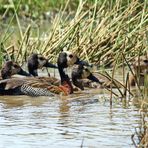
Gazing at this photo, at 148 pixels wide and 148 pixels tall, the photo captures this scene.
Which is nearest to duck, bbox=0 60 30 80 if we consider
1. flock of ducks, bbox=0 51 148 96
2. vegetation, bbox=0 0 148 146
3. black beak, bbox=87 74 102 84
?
flock of ducks, bbox=0 51 148 96

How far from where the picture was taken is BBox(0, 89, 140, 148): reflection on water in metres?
6.84

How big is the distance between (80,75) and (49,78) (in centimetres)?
57

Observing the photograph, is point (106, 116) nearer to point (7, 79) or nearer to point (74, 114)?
point (74, 114)

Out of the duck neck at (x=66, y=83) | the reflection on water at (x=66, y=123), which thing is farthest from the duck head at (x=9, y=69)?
the reflection on water at (x=66, y=123)

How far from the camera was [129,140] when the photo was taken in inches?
266

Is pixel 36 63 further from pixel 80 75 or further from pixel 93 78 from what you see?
pixel 93 78

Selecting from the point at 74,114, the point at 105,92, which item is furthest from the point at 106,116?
the point at 105,92

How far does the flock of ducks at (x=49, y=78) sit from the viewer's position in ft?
34.2

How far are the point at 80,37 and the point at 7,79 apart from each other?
5.94ft

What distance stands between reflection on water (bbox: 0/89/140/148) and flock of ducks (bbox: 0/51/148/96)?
635mm

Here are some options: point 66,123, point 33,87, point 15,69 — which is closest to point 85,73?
point 15,69

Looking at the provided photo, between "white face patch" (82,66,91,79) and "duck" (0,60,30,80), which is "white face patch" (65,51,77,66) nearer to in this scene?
"white face patch" (82,66,91,79)

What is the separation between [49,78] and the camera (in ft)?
35.6

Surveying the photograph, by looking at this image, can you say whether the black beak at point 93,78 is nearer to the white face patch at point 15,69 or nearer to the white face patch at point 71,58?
the white face patch at point 71,58
